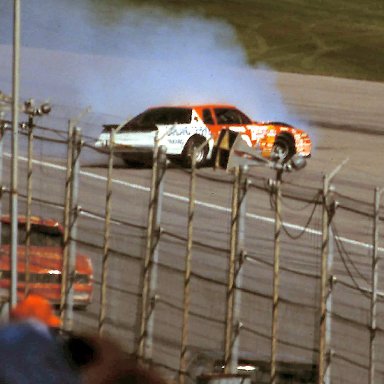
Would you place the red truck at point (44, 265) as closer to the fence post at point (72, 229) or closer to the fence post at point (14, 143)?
the fence post at point (72, 229)

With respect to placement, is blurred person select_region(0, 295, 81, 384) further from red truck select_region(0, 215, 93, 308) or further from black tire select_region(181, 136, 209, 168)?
black tire select_region(181, 136, 209, 168)

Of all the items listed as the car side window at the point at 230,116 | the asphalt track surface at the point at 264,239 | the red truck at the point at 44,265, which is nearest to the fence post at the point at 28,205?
the red truck at the point at 44,265

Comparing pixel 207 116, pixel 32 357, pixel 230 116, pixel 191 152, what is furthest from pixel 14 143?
pixel 32 357

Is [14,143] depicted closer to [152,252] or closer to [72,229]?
[152,252]

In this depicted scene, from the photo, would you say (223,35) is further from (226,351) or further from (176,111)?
(226,351)

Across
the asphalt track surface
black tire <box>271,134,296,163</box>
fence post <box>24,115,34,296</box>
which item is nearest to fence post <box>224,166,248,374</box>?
fence post <box>24,115,34,296</box>

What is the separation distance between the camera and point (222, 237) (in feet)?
46.5

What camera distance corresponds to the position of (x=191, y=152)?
488 inches

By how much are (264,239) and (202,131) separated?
122 cm

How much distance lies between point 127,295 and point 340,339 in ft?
8.03

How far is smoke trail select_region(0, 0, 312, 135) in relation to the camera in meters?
13.4

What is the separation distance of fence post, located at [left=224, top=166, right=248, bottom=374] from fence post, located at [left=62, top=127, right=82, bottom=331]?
1.05m

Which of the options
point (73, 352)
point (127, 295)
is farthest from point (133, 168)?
point (73, 352)

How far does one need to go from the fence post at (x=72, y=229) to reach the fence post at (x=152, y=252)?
1.65ft
